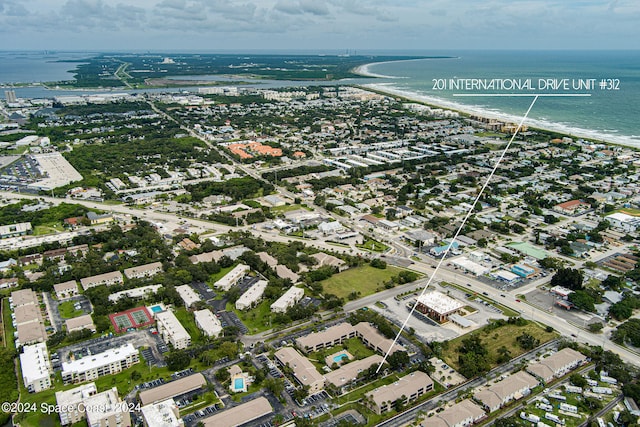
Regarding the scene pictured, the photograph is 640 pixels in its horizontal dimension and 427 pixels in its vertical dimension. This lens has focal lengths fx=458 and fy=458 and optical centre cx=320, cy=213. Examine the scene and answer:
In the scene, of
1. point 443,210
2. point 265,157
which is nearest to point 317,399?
point 443,210

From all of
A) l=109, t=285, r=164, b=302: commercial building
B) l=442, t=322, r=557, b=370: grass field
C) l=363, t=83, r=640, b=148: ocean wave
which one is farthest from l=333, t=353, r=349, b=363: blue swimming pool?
l=363, t=83, r=640, b=148: ocean wave

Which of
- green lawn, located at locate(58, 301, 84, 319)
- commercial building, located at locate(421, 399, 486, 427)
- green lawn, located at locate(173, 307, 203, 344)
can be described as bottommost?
green lawn, located at locate(58, 301, 84, 319)

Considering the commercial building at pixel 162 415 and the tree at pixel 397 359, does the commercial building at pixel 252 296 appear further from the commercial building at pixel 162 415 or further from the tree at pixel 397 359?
the tree at pixel 397 359

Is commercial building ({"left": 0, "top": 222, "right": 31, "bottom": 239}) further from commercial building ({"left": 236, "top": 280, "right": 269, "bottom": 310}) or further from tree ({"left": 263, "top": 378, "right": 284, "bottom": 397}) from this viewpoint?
tree ({"left": 263, "top": 378, "right": 284, "bottom": 397})

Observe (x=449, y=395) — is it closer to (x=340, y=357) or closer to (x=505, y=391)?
(x=505, y=391)

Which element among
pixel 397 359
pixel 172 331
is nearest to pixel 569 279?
pixel 397 359

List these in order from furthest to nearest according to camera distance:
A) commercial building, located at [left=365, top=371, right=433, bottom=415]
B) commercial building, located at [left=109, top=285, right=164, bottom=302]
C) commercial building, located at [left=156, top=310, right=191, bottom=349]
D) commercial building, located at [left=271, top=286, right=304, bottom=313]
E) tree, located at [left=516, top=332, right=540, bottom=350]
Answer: commercial building, located at [left=109, top=285, right=164, bottom=302] → commercial building, located at [left=271, top=286, right=304, bottom=313] → tree, located at [left=516, top=332, right=540, bottom=350] → commercial building, located at [left=156, top=310, right=191, bottom=349] → commercial building, located at [left=365, top=371, right=433, bottom=415]
